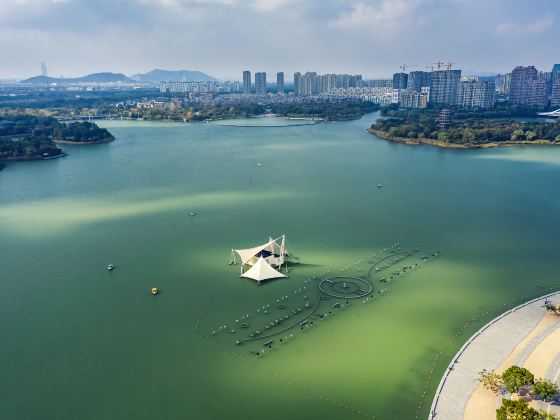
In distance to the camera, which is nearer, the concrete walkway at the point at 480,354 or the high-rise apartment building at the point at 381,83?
the concrete walkway at the point at 480,354

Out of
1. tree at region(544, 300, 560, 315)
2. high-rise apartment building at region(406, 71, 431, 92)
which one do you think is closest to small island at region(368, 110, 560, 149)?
tree at region(544, 300, 560, 315)

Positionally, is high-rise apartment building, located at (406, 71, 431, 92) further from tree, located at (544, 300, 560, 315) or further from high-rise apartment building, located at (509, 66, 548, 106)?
tree, located at (544, 300, 560, 315)

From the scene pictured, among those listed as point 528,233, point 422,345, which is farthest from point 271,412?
point 528,233

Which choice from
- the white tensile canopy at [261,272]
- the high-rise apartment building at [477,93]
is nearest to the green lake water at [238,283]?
the white tensile canopy at [261,272]

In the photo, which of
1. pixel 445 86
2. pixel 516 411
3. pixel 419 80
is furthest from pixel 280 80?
pixel 516 411

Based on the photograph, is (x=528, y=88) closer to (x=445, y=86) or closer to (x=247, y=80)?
(x=445, y=86)

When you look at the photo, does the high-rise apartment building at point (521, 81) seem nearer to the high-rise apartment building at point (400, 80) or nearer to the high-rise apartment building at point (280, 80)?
the high-rise apartment building at point (400, 80)

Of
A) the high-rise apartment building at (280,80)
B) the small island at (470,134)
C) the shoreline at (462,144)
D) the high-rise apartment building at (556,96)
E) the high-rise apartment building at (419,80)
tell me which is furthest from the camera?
the high-rise apartment building at (280,80)
